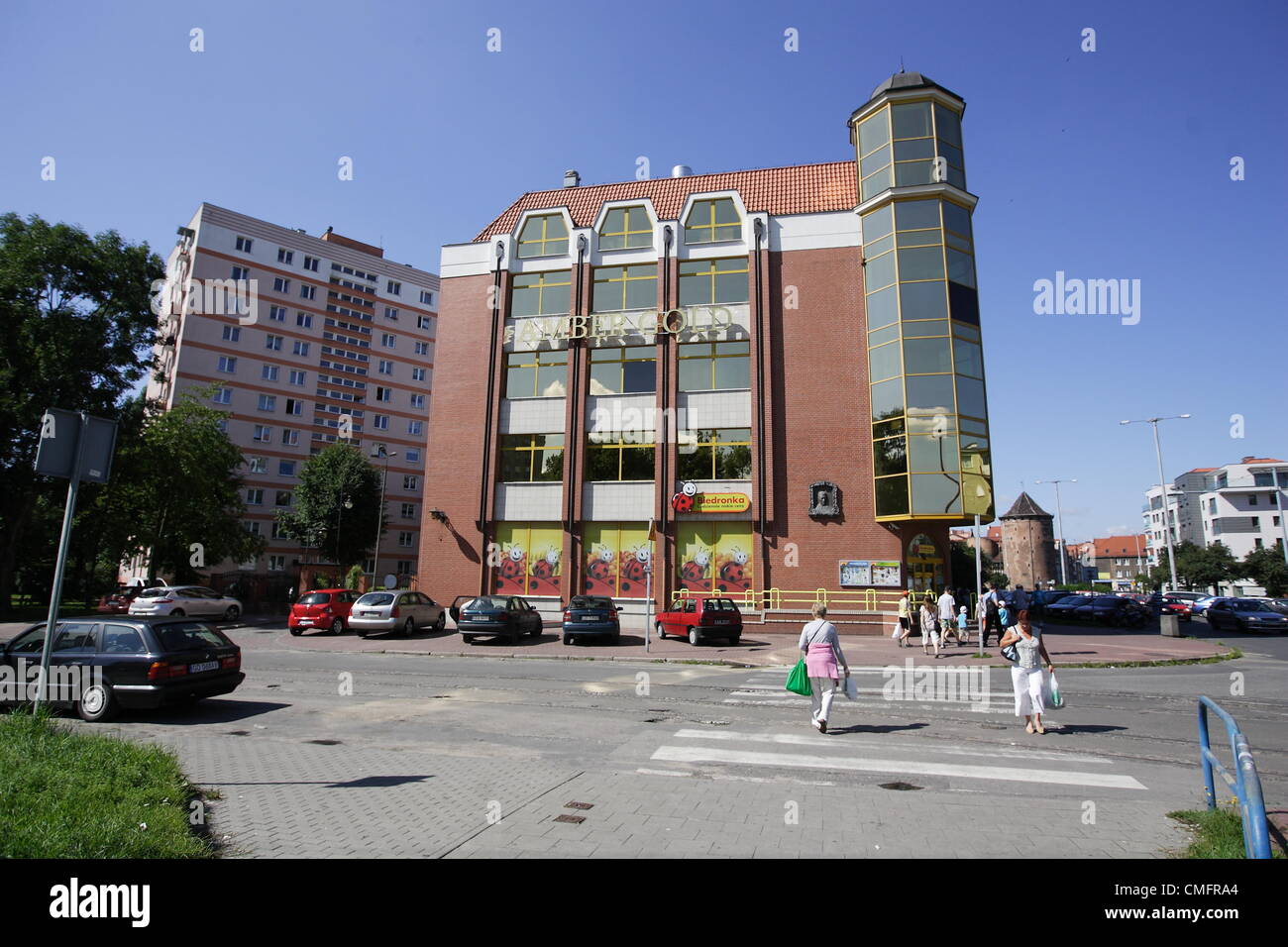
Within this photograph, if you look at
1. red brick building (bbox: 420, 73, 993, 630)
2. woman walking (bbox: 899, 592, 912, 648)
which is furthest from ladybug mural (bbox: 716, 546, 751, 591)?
woman walking (bbox: 899, 592, 912, 648)

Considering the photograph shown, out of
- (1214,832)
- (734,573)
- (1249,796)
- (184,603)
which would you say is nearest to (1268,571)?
(734,573)

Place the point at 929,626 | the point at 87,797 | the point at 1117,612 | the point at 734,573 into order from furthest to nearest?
1. the point at 1117,612
2. the point at 734,573
3. the point at 929,626
4. the point at 87,797

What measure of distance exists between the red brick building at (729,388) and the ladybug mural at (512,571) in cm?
10

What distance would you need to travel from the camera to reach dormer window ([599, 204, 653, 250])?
3026cm

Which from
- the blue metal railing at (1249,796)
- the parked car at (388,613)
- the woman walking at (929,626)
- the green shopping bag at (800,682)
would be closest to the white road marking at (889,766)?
the green shopping bag at (800,682)

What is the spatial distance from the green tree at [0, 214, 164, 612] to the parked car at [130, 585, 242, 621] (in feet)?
26.9

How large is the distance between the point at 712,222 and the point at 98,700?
27348 millimetres

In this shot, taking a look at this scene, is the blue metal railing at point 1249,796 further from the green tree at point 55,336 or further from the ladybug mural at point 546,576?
the green tree at point 55,336

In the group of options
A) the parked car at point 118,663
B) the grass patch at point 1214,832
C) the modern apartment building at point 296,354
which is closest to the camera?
the grass patch at point 1214,832

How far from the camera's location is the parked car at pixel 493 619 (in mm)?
21516

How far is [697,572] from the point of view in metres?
27.2

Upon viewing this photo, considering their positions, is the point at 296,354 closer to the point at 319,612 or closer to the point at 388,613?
the point at 319,612
